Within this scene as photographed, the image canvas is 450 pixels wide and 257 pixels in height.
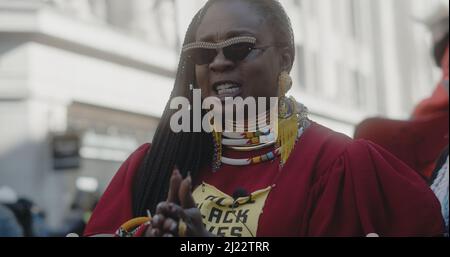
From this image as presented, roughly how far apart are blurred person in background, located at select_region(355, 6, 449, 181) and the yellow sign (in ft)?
6.85

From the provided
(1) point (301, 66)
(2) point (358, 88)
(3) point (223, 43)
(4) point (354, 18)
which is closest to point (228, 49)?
(3) point (223, 43)

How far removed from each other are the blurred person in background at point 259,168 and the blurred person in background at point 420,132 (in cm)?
196

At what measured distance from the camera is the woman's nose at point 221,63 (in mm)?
2715

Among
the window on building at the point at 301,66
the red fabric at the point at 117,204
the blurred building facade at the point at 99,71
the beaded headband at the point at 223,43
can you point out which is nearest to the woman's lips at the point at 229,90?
the beaded headband at the point at 223,43

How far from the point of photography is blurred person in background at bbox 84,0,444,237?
2615 millimetres

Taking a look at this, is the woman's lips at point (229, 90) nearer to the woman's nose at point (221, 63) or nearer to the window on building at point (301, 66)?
the woman's nose at point (221, 63)

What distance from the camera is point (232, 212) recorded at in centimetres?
271

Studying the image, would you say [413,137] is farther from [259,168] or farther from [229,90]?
[229,90]

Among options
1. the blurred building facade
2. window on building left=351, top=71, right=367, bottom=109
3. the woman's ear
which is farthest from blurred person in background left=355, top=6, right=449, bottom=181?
window on building left=351, top=71, right=367, bottom=109

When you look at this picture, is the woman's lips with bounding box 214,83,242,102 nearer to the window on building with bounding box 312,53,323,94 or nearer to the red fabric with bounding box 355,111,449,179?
the red fabric with bounding box 355,111,449,179

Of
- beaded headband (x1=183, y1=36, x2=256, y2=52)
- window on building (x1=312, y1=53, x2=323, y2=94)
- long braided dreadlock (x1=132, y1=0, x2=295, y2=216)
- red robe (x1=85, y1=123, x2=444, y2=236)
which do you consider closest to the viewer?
red robe (x1=85, y1=123, x2=444, y2=236)

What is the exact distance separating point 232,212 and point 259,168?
17cm

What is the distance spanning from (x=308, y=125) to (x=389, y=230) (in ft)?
1.34
